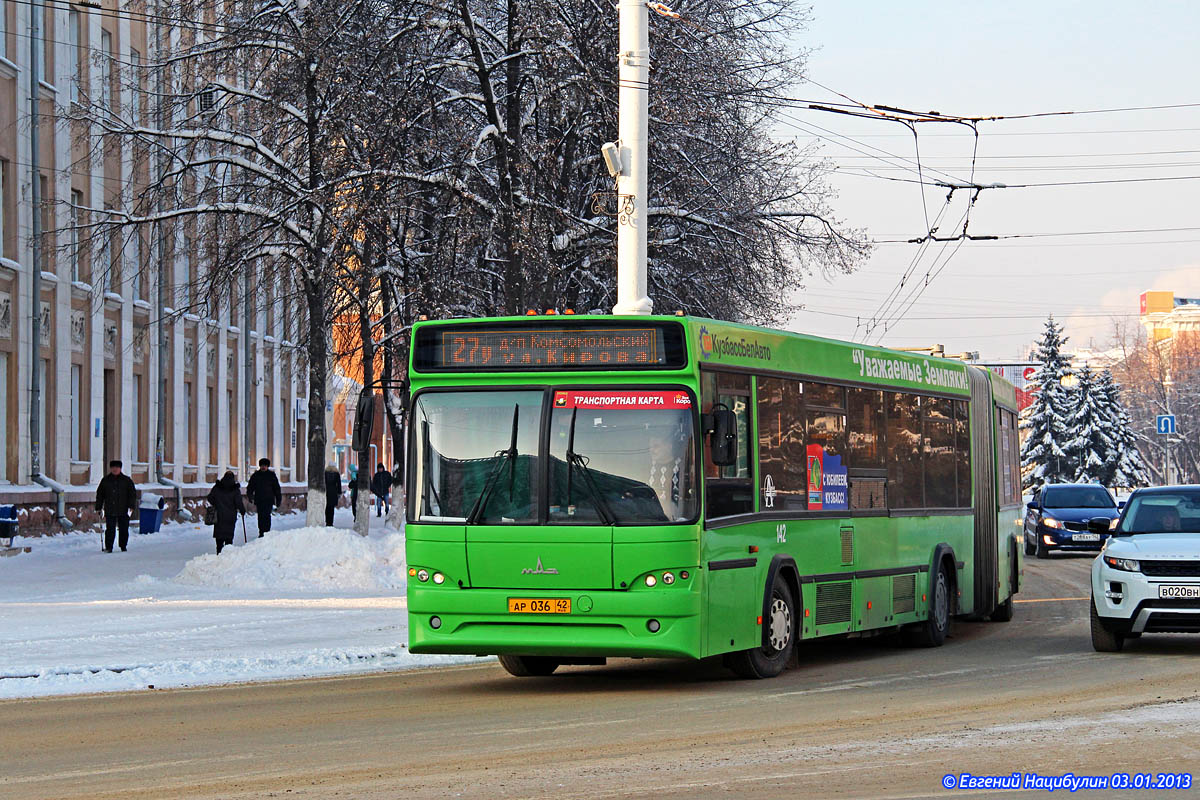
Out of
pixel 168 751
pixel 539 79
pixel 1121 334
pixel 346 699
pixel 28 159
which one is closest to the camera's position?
pixel 168 751

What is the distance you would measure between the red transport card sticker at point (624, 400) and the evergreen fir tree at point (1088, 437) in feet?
254

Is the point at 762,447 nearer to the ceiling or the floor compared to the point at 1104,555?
nearer to the ceiling

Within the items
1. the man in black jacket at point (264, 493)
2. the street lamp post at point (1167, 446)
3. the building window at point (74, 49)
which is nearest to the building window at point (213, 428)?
the building window at point (74, 49)

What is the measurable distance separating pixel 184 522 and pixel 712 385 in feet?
103

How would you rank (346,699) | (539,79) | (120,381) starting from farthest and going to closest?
(120,381), (539,79), (346,699)

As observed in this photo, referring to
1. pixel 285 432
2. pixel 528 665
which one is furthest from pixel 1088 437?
pixel 528 665

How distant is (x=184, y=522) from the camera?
42.1 m

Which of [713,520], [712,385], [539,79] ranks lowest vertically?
[713,520]

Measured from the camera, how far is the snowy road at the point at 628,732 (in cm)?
868

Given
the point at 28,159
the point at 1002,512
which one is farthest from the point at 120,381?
the point at 1002,512

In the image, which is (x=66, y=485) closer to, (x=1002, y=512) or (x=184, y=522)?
(x=184, y=522)

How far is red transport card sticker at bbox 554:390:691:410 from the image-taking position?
12.5 metres

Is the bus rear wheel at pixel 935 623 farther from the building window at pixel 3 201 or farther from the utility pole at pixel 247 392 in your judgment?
the utility pole at pixel 247 392

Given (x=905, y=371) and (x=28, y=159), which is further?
(x=28, y=159)
